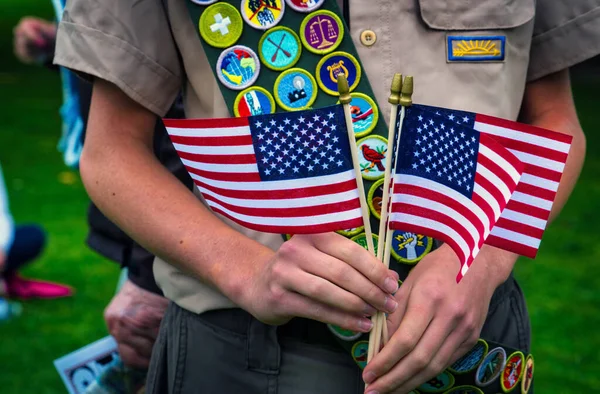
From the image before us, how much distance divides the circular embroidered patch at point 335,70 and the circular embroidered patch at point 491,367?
0.59 meters

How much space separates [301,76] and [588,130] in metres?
9.61

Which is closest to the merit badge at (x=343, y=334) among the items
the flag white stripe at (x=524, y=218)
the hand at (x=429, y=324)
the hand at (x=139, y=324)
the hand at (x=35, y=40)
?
the hand at (x=429, y=324)

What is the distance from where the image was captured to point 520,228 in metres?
1.60

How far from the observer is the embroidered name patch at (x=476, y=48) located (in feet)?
5.66

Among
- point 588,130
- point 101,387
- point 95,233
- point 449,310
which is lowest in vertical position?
point 588,130

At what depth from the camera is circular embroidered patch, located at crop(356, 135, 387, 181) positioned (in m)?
1.67

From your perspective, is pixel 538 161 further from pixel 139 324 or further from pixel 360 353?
pixel 139 324

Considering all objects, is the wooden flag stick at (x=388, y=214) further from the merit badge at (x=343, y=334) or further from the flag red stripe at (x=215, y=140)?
the flag red stripe at (x=215, y=140)

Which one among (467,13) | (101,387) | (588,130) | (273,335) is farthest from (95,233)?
(588,130)

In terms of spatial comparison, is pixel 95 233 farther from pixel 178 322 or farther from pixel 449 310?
pixel 449 310

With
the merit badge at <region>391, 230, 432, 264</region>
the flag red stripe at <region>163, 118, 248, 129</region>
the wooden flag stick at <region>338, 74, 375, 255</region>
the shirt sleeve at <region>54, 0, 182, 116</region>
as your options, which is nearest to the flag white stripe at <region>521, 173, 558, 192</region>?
the merit badge at <region>391, 230, 432, 264</region>

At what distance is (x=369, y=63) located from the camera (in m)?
1.72

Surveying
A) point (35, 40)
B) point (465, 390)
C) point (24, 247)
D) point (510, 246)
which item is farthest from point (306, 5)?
point (24, 247)

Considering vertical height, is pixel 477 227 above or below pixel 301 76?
below
